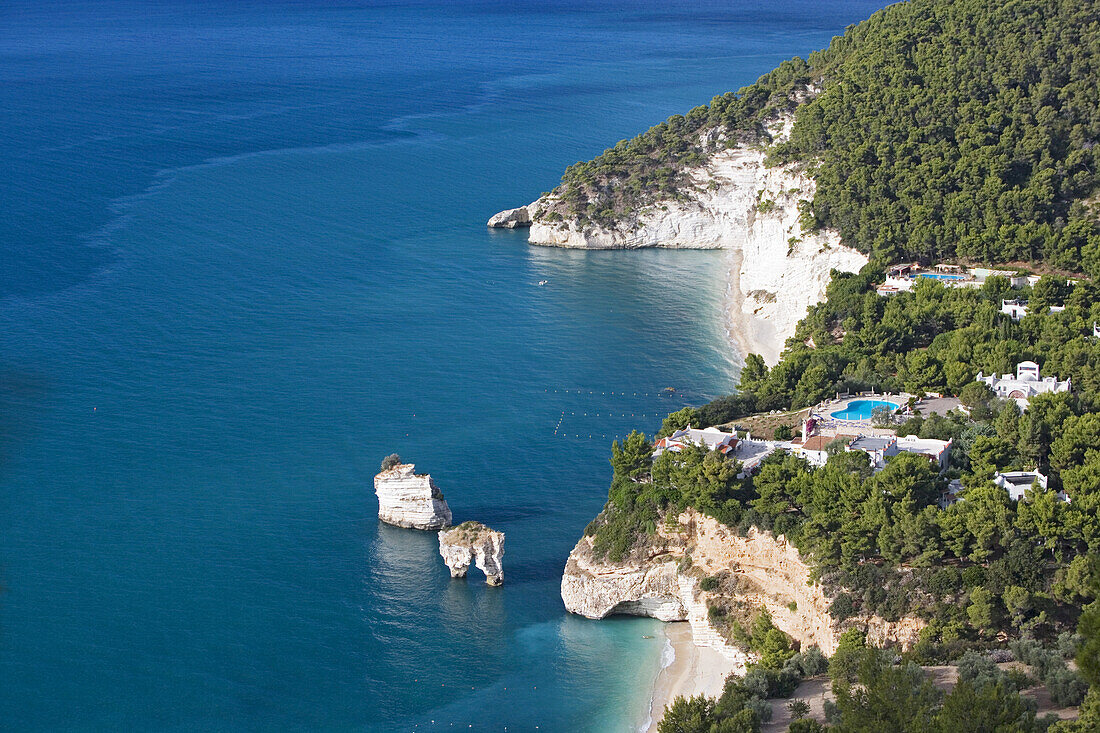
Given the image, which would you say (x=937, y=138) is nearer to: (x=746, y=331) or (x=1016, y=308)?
(x=746, y=331)

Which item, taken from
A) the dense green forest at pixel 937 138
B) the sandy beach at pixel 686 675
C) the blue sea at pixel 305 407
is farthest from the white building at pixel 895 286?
the sandy beach at pixel 686 675

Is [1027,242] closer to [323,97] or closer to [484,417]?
[484,417]

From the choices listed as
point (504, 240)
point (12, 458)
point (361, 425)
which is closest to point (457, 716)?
point (361, 425)

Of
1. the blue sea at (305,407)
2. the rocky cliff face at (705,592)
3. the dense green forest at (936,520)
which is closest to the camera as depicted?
the dense green forest at (936,520)

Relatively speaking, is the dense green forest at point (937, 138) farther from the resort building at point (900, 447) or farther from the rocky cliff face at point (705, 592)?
the rocky cliff face at point (705, 592)

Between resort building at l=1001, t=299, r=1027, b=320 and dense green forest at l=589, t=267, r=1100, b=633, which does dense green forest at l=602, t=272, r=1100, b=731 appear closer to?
dense green forest at l=589, t=267, r=1100, b=633
